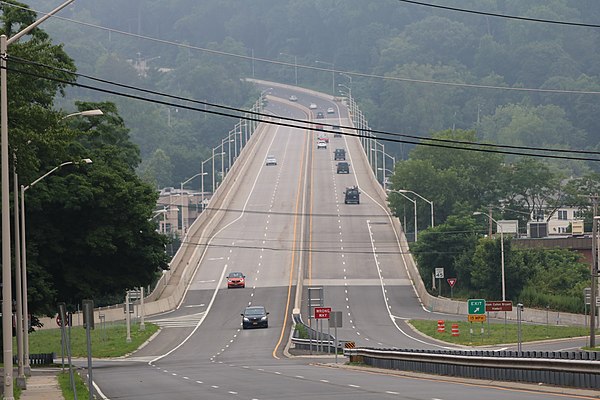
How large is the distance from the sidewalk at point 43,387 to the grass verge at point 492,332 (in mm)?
24988

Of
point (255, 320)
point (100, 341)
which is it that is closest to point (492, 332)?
point (255, 320)

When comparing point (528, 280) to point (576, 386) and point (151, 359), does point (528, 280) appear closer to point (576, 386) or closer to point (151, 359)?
point (151, 359)

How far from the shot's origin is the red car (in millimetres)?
103562

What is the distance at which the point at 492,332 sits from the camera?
258ft

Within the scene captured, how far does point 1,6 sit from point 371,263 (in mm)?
61608

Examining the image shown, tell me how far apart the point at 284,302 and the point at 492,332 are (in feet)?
69.7

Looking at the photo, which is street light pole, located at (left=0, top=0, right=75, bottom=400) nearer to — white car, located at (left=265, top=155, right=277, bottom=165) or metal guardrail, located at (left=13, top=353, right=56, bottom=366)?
metal guardrail, located at (left=13, top=353, right=56, bottom=366)

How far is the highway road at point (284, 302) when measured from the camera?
36594mm

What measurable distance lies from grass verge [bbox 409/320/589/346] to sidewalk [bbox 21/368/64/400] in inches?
984

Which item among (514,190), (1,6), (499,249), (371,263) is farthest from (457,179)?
(1,6)

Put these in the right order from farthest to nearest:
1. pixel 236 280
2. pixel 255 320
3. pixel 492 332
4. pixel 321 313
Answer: pixel 236 280 → pixel 255 320 → pixel 492 332 → pixel 321 313

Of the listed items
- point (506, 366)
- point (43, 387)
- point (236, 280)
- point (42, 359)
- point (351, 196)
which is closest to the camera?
point (506, 366)

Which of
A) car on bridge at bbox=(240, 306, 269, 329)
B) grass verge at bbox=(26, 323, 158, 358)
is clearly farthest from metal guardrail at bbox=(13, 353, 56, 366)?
car on bridge at bbox=(240, 306, 269, 329)

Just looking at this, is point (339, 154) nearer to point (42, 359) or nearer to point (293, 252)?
point (293, 252)
